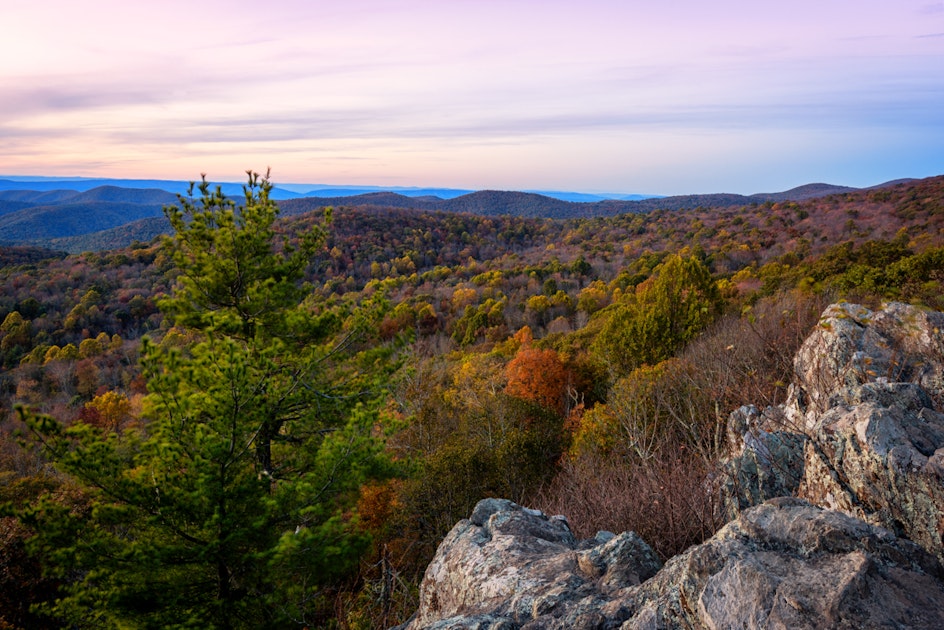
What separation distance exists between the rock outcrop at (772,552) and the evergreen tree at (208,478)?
2295 mm

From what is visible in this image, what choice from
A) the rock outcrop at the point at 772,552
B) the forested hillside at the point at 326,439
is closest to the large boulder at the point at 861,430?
the rock outcrop at the point at 772,552

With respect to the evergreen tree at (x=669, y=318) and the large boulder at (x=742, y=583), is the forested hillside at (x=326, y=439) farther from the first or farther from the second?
the large boulder at (x=742, y=583)

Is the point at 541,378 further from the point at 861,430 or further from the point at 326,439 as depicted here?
the point at 861,430

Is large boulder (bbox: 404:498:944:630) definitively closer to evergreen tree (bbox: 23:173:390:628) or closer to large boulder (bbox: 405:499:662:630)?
large boulder (bbox: 405:499:662:630)

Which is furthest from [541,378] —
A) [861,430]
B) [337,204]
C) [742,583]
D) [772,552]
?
[337,204]

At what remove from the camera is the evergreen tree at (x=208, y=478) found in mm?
6344

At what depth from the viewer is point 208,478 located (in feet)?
21.4

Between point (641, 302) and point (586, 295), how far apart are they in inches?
1100

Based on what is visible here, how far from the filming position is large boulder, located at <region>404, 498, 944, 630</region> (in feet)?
9.96

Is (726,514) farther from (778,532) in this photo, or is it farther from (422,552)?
(422,552)

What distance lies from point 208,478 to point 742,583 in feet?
19.5

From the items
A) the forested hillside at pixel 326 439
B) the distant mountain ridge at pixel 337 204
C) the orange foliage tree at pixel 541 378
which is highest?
the distant mountain ridge at pixel 337 204

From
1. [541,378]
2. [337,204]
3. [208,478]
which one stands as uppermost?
[337,204]

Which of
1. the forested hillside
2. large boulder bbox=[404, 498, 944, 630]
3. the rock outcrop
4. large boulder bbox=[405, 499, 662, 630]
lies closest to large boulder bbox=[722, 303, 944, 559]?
the rock outcrop
